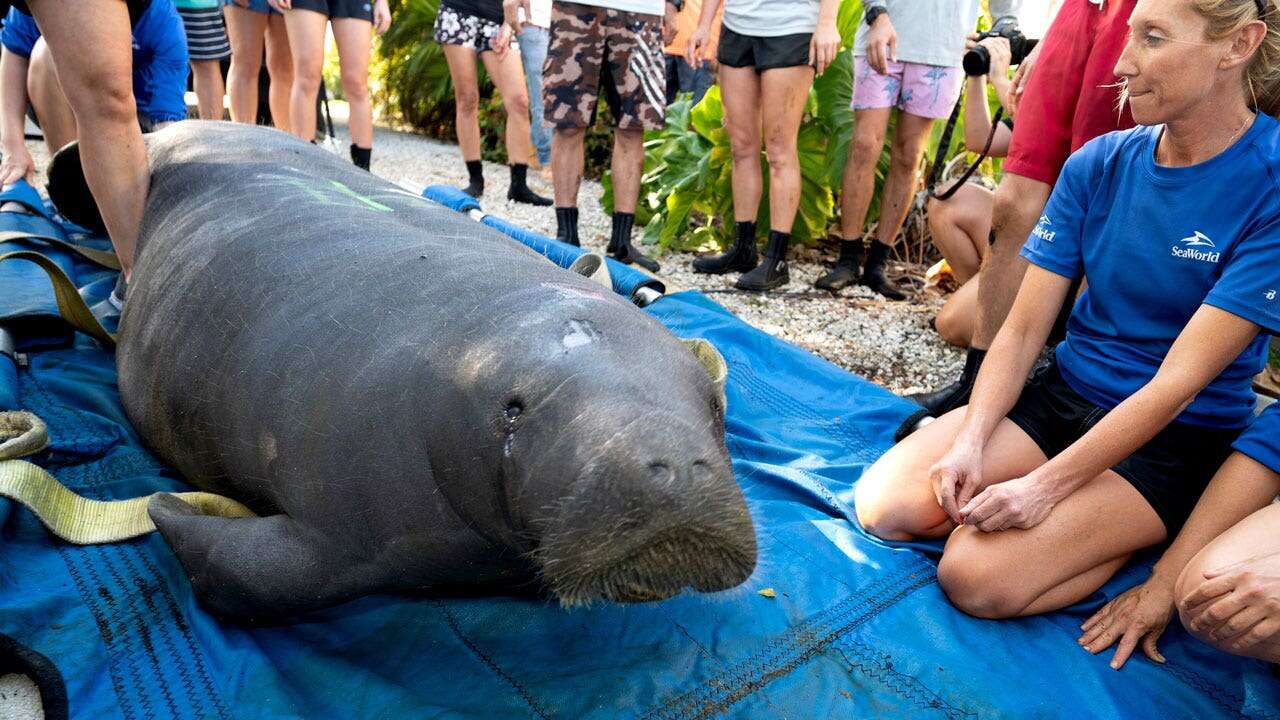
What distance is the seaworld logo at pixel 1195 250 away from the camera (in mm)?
2762

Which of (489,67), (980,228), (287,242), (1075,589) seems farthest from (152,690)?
(489,67)

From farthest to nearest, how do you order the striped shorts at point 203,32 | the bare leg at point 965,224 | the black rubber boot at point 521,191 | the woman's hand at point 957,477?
1. the black rubber boot at point 521,191
2. the striped shorts at point 203,32
3. the bare leg at point 965,224
4. the woman's hand at point 957,477

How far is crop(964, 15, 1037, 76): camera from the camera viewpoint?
15.0ft

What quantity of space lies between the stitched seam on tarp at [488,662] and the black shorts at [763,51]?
472 centimetres

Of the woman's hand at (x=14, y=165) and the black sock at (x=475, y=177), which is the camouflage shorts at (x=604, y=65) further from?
the woman's hand at (x=14, y=165)

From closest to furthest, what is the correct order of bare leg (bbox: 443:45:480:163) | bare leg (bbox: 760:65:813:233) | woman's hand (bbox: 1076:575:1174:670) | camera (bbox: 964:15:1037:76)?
woman's hand (bbox: 1076:575:1174:670), camera (bbox: 964:15:1037:76), bare leg (bbox: 760:65:813:233), bare leg (bbox: 443:45:480:163)

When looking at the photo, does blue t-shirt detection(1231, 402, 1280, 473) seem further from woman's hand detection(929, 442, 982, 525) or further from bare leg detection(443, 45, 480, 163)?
bare leg detection(443, 45, 480, 163)

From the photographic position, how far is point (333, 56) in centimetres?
1662

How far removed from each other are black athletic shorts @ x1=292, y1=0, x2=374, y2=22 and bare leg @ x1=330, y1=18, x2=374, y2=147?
4cm

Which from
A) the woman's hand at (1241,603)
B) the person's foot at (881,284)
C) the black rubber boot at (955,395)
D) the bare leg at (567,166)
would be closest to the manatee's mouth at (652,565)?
the woman's hand at (1241,603)

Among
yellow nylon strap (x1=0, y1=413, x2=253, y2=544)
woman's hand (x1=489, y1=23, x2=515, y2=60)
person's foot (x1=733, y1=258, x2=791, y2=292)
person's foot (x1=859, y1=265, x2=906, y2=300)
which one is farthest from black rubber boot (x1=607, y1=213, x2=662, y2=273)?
yellow nylon strap (x1=0, y1=413, x2=253, y2=544)

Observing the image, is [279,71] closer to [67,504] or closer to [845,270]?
[845,270]

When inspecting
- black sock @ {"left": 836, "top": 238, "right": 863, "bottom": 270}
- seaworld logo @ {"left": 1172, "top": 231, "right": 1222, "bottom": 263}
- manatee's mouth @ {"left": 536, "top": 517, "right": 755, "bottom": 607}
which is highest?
seaworld logo @ {"left": 1172, "top": 231, "right": 1222, "bottom": 263}

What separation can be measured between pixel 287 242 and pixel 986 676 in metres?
2.57
